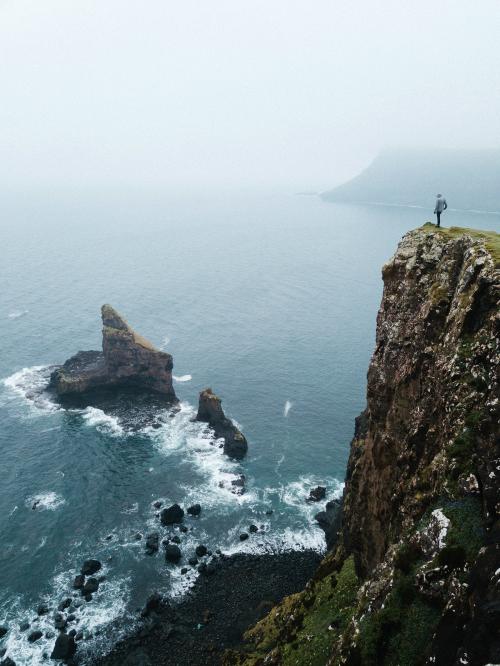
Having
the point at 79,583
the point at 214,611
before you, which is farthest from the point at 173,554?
the point at 79,583

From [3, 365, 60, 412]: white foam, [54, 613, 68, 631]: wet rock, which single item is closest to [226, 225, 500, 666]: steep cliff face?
[54, 613, 68, 631]: wet rock

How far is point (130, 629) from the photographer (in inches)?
1941

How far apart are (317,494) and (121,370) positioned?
42081 mm

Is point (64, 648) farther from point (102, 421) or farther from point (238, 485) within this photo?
point (102, 421)

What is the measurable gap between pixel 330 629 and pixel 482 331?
20.5 m

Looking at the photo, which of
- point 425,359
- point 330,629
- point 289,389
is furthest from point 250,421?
point 425,359

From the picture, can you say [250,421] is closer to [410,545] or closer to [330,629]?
[330,629]

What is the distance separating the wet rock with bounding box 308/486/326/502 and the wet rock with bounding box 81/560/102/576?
2838cm

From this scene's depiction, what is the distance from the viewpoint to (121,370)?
88.2m

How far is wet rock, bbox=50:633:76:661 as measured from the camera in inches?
1822

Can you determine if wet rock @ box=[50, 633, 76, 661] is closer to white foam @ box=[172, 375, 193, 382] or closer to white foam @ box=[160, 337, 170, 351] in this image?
white foam @ box=[172, 375, 193, 382]

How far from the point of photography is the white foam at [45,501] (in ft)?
209

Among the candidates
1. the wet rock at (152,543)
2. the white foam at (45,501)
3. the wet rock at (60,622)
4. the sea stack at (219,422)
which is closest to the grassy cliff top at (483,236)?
the wet rock at (152,543)

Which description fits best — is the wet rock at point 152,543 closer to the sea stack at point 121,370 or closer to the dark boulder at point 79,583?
the dark boulder at point 79,583
